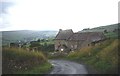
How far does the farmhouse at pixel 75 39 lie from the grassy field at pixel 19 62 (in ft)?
72.0

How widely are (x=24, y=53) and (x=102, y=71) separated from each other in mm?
7485

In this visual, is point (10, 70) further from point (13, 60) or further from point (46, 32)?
point (46, 32)

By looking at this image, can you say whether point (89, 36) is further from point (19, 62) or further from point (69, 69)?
point (19, 62)

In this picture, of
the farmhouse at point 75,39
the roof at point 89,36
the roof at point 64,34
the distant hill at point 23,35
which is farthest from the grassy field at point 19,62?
the roof at point 64,34

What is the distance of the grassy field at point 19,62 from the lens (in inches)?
845

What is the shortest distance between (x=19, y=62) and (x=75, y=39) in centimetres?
3394

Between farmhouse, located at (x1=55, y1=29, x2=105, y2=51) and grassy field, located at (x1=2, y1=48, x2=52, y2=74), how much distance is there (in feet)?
72.0

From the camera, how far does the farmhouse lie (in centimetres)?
4852

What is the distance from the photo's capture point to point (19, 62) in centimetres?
2241

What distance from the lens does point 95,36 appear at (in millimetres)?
50125

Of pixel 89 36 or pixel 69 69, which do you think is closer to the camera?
pixel 69 69

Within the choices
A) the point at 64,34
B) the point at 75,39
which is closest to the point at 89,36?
the point at 75,39

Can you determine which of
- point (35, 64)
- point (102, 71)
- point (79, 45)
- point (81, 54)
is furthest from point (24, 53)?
point (79, 45)

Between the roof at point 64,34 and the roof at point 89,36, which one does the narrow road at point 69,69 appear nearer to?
the roof at point 89,36
